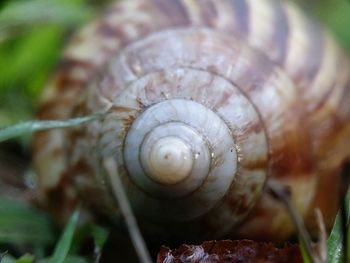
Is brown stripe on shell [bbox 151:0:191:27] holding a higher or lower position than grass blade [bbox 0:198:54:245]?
higher

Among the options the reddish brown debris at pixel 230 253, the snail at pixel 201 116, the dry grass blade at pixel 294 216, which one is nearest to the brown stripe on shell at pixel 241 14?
the snail at pixel 201 116

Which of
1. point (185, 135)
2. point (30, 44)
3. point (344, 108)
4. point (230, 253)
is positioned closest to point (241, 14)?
point (344, 108)

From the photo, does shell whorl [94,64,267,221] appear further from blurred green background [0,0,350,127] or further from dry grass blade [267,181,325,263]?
blurred green background [0,0,350,127]

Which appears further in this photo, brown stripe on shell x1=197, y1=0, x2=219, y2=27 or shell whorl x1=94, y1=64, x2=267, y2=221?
brown stripe on shell x1=197, y1=0, x2=219, y2=27

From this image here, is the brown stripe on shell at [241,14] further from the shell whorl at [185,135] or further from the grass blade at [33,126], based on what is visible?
the grass blade at [33,126]

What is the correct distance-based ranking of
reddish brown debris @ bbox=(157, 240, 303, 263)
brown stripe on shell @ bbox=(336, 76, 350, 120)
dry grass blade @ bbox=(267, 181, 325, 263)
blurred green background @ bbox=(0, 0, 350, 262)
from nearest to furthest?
1. dry grass blade @ bbox=(267, 181, 325, 263)
2. reddish brown debris @ bbox=(157, 240, 303, 263)
3. brown stripe on shell @ bbox=(336, 76, 350, 120)
4. blurred green background @ bbox=(0, 0, 350, 262)

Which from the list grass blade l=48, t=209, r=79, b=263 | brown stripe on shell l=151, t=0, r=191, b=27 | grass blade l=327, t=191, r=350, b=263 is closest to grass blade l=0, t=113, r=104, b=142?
grass blade l=48, t=209, r=79, b=263
